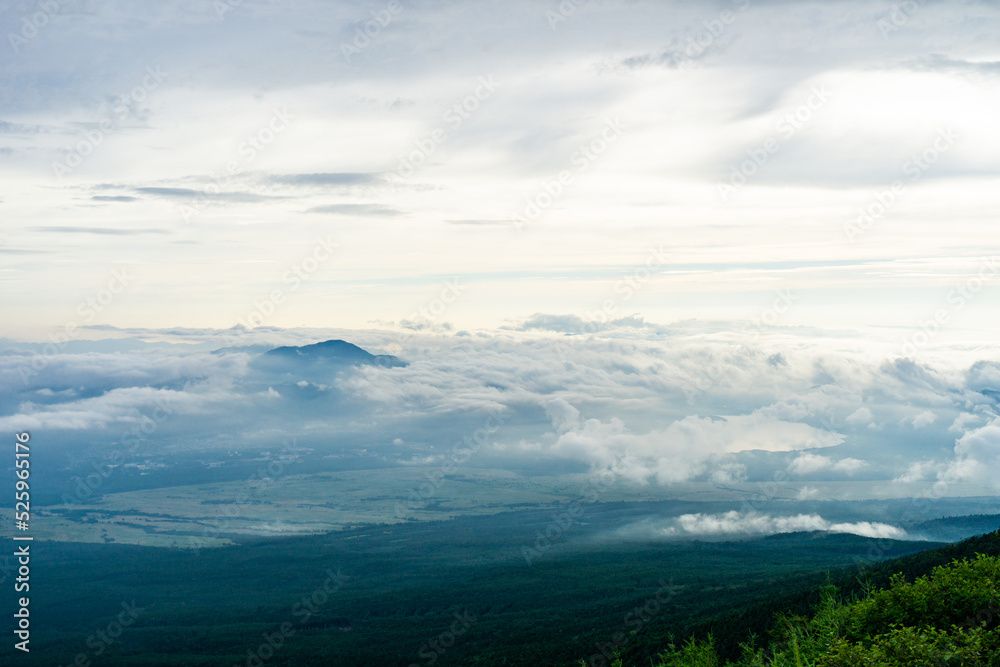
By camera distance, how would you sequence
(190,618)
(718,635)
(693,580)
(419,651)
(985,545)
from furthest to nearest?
(190,618), (693,580), (419,651), (718,635), (985,545)

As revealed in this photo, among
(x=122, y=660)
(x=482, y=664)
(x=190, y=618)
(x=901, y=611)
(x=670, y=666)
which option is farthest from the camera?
(x=190, y=618)

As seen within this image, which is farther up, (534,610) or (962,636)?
(962,636)

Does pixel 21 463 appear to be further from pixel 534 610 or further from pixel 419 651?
pixel 534 610

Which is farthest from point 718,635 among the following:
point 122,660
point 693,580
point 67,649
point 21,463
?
point 67,649

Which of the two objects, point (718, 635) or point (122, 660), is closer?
point (718, 635)

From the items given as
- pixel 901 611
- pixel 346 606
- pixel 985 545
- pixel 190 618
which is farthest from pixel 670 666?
pixel 190 618

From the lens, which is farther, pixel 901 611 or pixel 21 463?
pixel 21 463

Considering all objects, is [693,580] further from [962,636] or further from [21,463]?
[962,636]

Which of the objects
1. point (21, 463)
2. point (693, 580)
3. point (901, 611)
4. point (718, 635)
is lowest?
point (693, 580)

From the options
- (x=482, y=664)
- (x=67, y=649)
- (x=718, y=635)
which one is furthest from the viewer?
(x=67, y=649)
